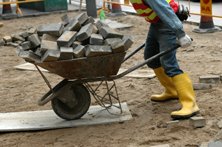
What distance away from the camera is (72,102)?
199 inches

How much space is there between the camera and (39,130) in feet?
16.6

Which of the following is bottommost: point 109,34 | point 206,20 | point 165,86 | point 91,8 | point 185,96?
point 91,8

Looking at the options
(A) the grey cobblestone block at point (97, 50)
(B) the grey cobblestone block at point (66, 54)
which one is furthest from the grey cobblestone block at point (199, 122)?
(B) the grey cobblestone block at point (66, 54)

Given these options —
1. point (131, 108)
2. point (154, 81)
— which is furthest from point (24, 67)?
point (131, 108)

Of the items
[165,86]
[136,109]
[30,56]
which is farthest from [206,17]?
[30,56]

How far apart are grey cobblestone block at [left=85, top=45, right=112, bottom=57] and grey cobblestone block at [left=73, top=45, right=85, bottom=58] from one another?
0.04m

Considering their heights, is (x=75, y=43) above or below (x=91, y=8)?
above

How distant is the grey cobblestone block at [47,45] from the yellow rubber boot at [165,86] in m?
1.33

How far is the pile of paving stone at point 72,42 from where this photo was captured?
4652 millimetres

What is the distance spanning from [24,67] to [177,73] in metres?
3.69

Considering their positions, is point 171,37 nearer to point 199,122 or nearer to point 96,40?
point 96,40

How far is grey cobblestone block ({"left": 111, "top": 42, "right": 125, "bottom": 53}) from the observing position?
15.4 ft

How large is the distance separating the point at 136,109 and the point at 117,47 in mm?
1071

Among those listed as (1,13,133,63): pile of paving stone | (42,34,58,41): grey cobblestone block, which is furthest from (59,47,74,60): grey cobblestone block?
(42,34,58,41): grey cobblestone block
